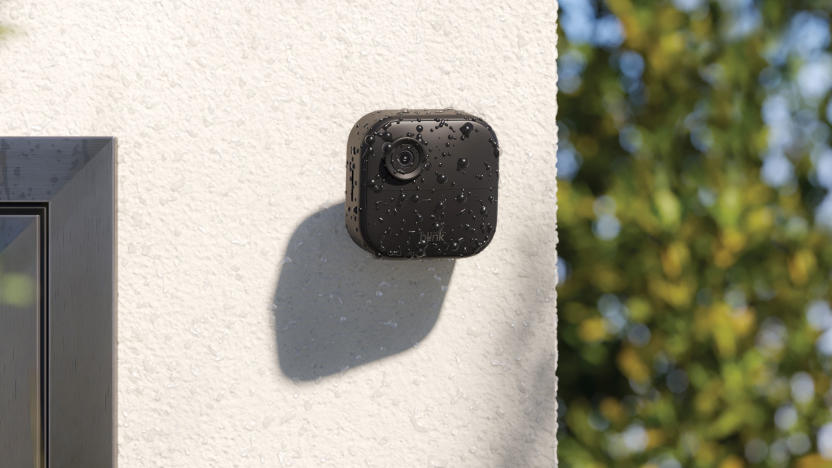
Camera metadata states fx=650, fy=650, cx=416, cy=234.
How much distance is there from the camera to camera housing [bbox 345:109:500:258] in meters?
1.41

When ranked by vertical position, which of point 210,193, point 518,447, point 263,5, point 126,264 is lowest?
point 518,447

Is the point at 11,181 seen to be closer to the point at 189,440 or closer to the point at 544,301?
the point at 189,440

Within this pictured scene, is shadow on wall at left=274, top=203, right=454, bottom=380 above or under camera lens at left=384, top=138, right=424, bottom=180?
under

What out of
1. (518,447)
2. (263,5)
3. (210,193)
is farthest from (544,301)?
(263,5)

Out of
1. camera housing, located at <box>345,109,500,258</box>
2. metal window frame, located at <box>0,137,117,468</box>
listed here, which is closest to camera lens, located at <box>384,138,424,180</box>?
camera housing, located at <box>345,109,500,258</box>

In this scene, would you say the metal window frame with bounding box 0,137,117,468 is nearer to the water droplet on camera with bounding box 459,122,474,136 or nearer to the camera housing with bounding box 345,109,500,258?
the camera housing with bounding box 345,109,500,258

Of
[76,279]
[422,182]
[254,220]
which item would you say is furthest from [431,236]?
[76,279]

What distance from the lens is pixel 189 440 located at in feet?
5.24

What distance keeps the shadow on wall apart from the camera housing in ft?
0.53

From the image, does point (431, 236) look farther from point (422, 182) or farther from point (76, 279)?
point (76, 279)

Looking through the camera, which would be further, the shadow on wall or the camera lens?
the shadow on wall

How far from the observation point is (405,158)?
4.66ft

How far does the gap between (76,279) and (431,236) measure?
892 millimetres

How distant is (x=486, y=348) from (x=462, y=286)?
17cm
